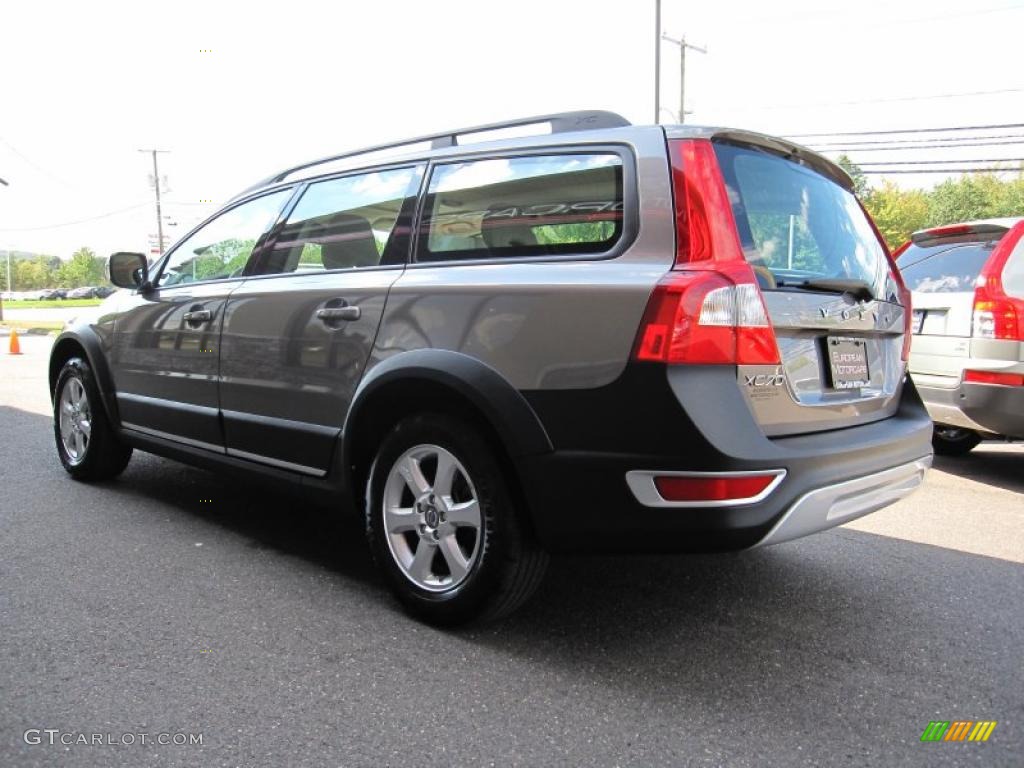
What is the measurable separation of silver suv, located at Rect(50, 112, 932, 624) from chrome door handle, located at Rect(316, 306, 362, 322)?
0.01m

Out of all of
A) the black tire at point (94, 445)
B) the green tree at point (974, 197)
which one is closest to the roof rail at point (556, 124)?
the black tire at point (94, 445)

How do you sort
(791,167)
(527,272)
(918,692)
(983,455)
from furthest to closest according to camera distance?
1. (983,455)
2. (791,167)
3. (527,272)
4. (918,692)

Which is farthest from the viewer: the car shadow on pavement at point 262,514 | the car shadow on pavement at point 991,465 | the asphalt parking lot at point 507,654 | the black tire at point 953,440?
the black tire at point 953,440

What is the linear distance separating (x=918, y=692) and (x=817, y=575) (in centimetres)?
106

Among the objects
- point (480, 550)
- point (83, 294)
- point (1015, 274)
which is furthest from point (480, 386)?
point (83, 294)

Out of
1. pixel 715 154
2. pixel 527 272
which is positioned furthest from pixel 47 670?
pixel 715 154

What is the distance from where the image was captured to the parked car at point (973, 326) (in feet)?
16.7

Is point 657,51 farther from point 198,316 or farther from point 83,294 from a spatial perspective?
point 83,294

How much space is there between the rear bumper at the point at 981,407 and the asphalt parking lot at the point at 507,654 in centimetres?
114

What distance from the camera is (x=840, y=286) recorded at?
110 inches

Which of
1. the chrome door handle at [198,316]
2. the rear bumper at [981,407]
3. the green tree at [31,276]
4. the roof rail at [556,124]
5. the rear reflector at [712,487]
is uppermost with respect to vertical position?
the green tree at [31,276]

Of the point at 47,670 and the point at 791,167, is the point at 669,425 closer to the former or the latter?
the point at 791,167

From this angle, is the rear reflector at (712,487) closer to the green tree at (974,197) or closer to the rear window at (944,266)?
the rear window at (944,266)

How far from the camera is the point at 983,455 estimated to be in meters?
6.77
